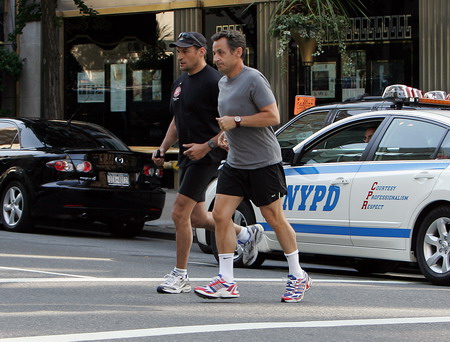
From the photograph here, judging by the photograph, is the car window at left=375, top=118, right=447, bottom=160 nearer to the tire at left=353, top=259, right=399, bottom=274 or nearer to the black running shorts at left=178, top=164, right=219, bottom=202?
the tire at left=353, top=259, right=399, bottom=274

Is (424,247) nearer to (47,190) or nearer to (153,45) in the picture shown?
(47,190)

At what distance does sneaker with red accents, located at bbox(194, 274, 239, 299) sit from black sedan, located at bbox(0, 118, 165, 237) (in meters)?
5.63

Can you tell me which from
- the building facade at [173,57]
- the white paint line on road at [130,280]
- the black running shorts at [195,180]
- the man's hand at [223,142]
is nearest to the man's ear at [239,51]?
the man's hand at [223,142]

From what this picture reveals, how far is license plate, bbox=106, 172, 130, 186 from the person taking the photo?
12.7 meters

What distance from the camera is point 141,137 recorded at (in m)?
21.0

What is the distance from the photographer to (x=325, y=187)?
9078 mm

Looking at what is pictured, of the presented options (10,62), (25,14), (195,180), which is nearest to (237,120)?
(195,180)

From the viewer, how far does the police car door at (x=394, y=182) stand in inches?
332

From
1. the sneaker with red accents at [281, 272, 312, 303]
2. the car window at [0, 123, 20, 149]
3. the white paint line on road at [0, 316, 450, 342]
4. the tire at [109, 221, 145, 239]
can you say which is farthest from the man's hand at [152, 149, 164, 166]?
the car window at [0, 123, 20, 149]

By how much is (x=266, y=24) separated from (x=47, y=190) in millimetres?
7702

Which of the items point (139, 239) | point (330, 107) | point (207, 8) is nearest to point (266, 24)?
point (207, 8)

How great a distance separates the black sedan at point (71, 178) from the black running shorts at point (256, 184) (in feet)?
18.1

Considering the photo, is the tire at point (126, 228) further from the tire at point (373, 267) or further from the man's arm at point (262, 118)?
the man's arm at point (262, 118)

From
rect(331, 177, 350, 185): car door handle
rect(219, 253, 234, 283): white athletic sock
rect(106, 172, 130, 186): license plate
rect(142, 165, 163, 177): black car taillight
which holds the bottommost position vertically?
rect(219, 253, 234, 283): white athletic sock
